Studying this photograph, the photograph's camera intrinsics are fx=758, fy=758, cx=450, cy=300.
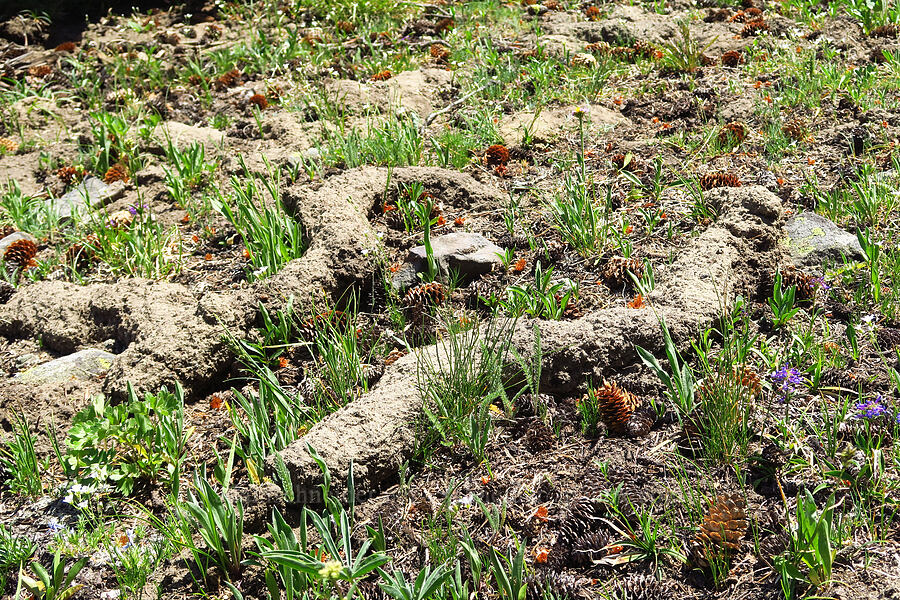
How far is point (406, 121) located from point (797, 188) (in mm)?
2188

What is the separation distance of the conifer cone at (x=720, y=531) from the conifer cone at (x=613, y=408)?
0.47m

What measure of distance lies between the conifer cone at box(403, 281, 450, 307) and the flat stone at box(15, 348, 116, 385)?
50.0 inches

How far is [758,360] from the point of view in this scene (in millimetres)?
2748

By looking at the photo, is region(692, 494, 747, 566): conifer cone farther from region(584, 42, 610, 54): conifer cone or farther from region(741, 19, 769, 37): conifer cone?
region(741, 19, 769, 37): conifer cone

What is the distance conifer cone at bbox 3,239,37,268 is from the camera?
390cm

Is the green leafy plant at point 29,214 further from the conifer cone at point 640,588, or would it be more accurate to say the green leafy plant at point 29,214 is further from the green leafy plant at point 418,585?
the conifer cone at point 640,588

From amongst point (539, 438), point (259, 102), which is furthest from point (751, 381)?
point (259, 102)

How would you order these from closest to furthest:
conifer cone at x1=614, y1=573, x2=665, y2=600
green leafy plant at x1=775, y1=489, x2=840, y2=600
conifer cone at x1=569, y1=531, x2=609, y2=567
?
green leafy plant at x1=775, y1=489, x2=840, y2=600
conifer cone at x1=614, y1=573, x2=665, y2=600
conifer cone at x1=569, y1=531, x2=609, y2=567

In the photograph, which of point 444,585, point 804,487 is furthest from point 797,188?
point 444,585

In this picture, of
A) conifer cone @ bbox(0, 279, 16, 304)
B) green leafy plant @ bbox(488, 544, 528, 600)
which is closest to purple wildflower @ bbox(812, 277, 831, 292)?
green leafy plant @ bbox(488, 544, 528, 600)

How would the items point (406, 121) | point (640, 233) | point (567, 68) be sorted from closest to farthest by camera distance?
point (640, 233), point (406, 121), point (567, 68)

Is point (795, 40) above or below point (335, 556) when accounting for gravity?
above

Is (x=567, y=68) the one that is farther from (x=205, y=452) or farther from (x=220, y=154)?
(x=205, y=452)

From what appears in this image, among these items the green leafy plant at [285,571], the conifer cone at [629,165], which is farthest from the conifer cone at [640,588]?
the conifer cone at [629,165]
